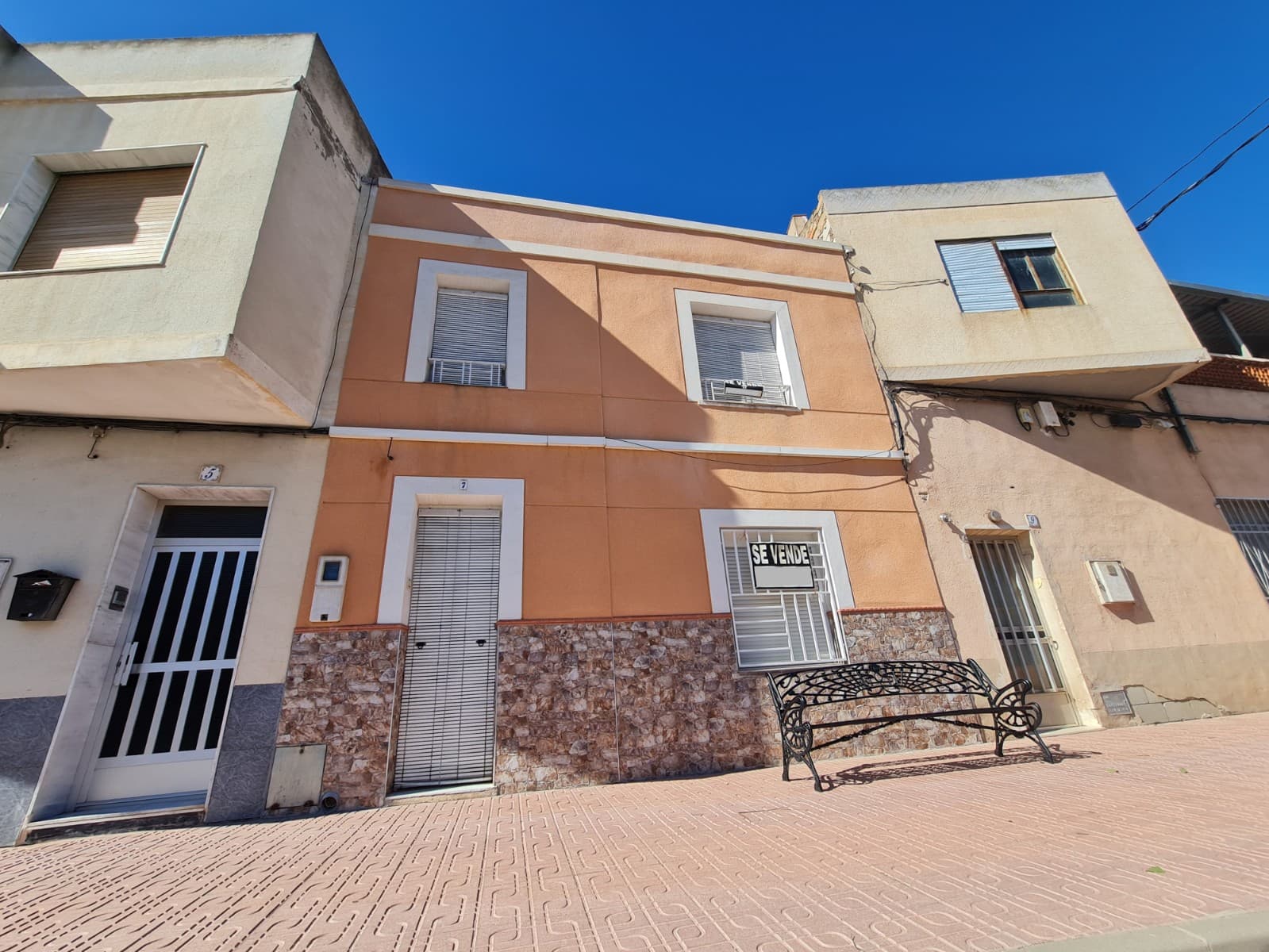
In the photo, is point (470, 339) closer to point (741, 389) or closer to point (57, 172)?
point (741, 389)

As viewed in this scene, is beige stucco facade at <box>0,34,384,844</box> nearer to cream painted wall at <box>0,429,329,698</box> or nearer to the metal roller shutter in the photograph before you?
cream painted wall at <box>0,429,329,698</box>

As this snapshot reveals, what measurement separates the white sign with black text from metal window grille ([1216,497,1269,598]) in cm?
636

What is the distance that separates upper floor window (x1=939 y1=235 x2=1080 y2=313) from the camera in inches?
296

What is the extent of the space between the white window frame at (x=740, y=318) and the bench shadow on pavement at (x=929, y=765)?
3870 mm

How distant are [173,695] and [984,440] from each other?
30.1 feet

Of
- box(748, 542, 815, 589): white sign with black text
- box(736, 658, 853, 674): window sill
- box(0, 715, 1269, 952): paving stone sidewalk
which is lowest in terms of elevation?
box(0, 715, 1269, 952): paving stone sidewalk

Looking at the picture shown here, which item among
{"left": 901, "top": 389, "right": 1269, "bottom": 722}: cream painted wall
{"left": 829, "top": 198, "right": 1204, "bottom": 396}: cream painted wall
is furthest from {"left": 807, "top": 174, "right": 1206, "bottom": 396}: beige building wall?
{"left": 901, "top": 389, "right": 1269, "bottom": 722}: cream painted wall

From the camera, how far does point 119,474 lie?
14.9 ft

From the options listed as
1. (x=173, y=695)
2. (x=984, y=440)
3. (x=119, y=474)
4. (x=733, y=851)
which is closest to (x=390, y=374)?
(x=119, y=474)

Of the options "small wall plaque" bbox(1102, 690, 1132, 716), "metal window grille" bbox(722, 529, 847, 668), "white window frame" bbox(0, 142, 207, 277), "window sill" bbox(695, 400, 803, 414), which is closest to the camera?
"white window frame" bbox(0, 142, 207, 277)

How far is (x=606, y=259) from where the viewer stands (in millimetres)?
6754

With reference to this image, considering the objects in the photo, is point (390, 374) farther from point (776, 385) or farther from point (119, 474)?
point (776, 385)

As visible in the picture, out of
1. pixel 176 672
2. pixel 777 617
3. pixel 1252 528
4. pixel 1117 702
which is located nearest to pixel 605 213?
pixel 777 617

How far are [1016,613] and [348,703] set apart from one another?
7.15 m
